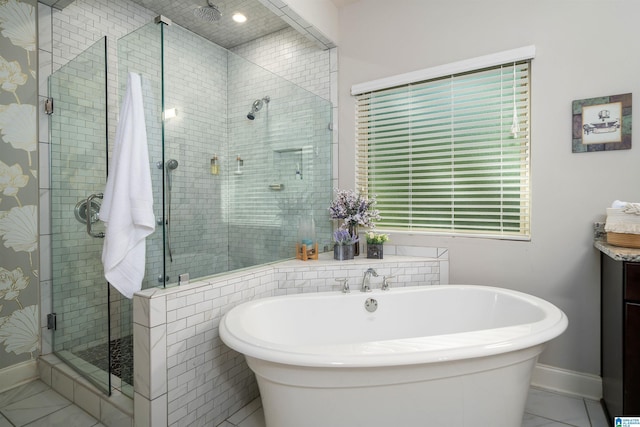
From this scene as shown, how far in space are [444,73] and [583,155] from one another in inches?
42.6

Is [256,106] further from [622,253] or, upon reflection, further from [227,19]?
[622,253]

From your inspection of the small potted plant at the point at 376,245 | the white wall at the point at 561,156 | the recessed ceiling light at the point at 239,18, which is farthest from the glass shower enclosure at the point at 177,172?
the white wall at the point at 561,156

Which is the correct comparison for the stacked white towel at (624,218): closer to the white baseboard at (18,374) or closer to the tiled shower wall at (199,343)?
the tiled shower wall at (199,343)

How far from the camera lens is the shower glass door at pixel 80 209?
6.73 ft

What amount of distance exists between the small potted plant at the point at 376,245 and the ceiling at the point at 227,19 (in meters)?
1.88

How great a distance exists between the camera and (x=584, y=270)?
2.09 metres

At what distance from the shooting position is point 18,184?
2.26 meters

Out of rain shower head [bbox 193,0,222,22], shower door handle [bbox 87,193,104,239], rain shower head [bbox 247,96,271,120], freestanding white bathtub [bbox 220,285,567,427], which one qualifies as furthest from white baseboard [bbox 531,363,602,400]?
rain shower head [bbox 193,0,222,22]

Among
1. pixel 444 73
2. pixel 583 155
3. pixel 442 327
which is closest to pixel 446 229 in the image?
pixel 442 327

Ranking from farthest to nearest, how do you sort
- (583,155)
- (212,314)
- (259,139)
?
(259,139)
(583,155)
(212,314)

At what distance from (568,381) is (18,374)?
366 centimetres

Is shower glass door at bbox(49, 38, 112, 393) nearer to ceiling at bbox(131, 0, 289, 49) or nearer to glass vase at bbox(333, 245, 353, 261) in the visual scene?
ceiling at bbox(131, 0, 289, 49)

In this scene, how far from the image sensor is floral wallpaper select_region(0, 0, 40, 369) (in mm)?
2193

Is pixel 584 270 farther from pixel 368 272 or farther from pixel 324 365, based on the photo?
pixel 324 365
